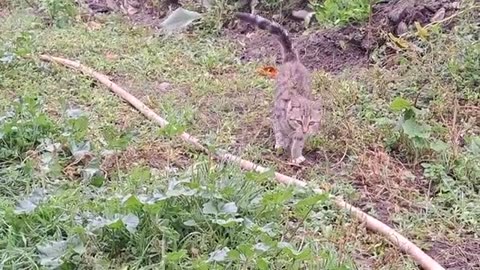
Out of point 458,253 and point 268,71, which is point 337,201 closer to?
point 458,253

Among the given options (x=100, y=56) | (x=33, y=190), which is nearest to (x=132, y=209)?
(x=33, y=190)

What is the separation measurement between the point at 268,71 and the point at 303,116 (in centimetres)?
145

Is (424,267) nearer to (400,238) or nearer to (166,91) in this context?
(400,238)

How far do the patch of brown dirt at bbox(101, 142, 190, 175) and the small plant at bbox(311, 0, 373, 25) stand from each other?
217 cm

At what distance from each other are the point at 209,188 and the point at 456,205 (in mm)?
1236

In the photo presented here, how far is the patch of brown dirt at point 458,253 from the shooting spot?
3.36m

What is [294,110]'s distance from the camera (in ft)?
13.9

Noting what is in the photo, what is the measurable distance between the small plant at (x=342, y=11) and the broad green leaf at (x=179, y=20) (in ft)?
3.63

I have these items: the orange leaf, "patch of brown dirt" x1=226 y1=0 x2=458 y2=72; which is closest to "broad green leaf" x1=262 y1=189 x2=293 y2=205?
the orange leaf

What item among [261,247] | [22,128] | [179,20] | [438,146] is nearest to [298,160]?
[438,146]

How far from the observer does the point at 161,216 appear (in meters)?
3.18

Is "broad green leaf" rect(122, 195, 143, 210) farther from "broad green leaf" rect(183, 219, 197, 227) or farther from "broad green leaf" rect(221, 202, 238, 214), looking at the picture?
"broad green leaf" rect(221, 202, 238, 214)

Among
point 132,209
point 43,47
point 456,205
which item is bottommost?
point 43,47

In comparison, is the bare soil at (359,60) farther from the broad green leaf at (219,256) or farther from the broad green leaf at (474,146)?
the broad green leaf at (219,256)
